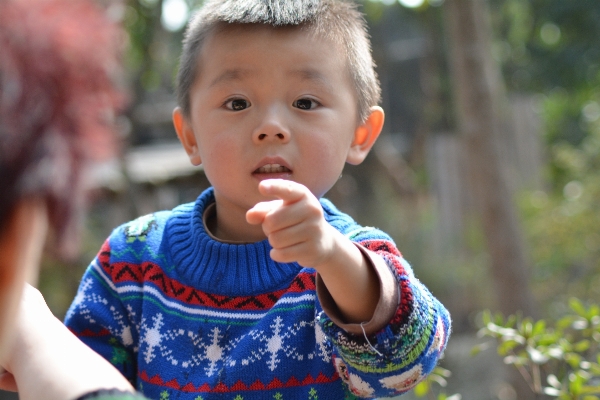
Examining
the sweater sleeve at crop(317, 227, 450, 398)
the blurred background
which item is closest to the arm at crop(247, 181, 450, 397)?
the sweater sleeve at crop(317, 227, 450, 398)

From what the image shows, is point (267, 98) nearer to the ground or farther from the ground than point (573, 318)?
farther from the ground

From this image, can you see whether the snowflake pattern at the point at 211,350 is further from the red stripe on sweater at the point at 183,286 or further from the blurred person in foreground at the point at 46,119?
the blurred person in foreground at the point at 46,119

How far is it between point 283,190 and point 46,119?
17.7 inches

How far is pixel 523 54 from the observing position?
10.9 metres

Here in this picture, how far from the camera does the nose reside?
5.32 ft

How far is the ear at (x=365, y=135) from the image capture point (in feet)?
6.16

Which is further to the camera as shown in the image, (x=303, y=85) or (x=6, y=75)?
(x=303, y=85)

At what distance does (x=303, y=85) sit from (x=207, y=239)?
17.8 inches

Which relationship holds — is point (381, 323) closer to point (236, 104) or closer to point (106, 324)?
point (236, 104)

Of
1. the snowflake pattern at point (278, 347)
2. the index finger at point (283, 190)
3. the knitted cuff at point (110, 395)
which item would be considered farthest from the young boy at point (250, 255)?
the knitted cuff at point (110, 395)

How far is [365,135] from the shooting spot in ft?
6.25

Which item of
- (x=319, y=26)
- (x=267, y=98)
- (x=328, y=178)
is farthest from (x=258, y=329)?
(x=319, y=26)

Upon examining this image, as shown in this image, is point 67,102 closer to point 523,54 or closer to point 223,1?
point 223,1

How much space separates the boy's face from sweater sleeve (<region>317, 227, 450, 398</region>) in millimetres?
318
